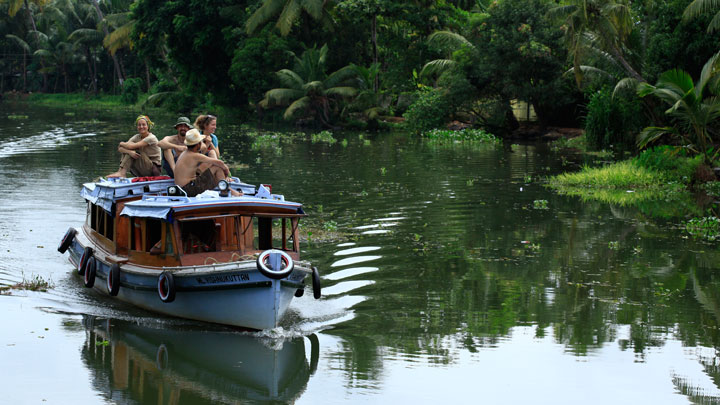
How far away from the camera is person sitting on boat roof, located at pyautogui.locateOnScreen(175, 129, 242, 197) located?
1240 cm

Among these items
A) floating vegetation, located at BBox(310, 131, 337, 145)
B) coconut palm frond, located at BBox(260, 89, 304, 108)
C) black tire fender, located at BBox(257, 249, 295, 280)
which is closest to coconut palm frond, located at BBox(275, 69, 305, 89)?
coconut palm frond, located at BBox(260, 89, 304, 108)

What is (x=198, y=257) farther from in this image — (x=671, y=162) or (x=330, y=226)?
(x=671, y=162)

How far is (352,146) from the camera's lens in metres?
39.5

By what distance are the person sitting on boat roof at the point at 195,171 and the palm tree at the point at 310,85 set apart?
121 feet

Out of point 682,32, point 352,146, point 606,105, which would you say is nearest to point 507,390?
point 682,32

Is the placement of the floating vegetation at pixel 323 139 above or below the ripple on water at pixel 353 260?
above

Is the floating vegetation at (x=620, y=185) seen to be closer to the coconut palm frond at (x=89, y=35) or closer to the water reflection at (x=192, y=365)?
the water reflection at (x=192, y=365)

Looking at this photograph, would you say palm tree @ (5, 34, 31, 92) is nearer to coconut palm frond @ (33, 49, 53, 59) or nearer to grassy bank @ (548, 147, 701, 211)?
coconut palm frond @ (33, 49, 53, 59)

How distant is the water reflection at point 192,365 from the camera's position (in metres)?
9.38

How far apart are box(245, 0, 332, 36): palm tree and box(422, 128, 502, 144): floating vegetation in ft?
43.8

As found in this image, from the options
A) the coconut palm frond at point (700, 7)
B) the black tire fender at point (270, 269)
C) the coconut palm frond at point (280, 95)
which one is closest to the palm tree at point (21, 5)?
the coconut palm frond at point (280, 95)

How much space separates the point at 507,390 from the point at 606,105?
26239 millimetres

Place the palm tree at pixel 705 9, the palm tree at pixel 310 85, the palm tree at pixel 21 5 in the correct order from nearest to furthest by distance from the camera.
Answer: the palm tree at pixel 705 9 → the palm tree at pixel 310 85 → the palm tree at pixel 21 5

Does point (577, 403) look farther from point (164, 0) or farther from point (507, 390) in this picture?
point (164, 0)
